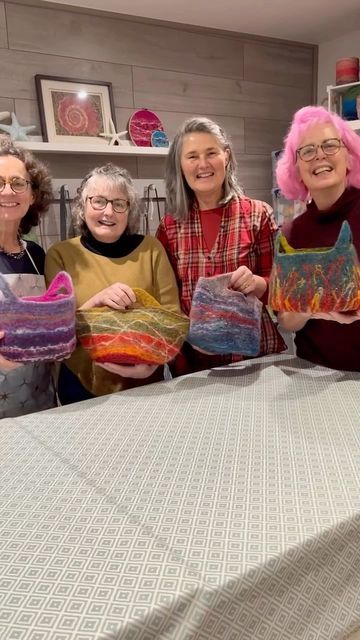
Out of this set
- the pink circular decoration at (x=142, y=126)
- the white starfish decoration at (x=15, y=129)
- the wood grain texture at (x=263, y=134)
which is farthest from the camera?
the wood grain texture at (x=263, y=134)

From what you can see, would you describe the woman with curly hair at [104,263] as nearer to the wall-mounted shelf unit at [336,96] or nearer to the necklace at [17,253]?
the necklace at [17,253]

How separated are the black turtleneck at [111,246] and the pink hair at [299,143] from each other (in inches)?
16.2

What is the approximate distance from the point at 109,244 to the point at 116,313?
286mm

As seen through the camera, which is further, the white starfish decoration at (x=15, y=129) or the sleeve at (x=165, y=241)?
the white starfish decoration at (x=15, y=129)

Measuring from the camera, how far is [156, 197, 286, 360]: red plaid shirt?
1376 mm

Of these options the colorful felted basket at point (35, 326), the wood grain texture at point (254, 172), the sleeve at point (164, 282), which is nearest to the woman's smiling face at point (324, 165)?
the sleeve at point (164, 282)

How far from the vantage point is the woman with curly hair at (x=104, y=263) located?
1243 mm

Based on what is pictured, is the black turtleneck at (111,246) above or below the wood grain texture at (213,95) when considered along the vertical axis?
below

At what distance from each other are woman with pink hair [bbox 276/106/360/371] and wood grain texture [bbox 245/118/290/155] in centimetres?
187

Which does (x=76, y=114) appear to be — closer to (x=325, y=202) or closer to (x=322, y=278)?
(x=325, y=202)

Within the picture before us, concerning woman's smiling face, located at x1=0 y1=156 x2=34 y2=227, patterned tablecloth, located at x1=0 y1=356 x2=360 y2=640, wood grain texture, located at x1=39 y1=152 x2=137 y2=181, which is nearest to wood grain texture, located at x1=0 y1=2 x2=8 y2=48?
wood grain texture, located at x1=39 y1=152 x2=137 y2=181

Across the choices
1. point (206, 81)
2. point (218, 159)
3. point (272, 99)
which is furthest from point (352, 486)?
point (272, 99)

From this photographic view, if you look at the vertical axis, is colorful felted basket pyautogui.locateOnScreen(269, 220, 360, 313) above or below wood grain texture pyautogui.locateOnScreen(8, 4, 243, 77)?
below

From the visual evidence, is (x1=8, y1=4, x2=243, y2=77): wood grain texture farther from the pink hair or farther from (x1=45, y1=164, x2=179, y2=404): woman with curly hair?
the pink hair
